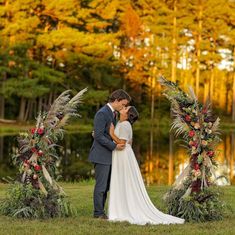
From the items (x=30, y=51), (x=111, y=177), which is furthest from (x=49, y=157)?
(x=30, y=51)

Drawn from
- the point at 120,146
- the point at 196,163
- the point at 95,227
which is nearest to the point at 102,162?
the point at 120,146

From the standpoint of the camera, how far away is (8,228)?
7223 mm

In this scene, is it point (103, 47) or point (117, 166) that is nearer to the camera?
point (117, 166)

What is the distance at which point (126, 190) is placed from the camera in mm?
8023

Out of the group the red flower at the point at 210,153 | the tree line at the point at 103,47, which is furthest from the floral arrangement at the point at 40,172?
the tree line at the point at 103,47

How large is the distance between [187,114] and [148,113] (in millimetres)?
30256

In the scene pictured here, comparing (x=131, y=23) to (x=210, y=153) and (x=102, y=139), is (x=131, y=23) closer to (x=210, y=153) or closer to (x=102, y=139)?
(x=210, y=153)

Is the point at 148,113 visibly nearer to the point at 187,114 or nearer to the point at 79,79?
the point at 79,79

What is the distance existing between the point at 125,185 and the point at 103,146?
0.52 meters

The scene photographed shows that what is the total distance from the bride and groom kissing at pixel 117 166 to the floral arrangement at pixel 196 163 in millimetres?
347

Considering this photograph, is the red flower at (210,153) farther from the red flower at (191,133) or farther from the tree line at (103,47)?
the tree line at (103,47)

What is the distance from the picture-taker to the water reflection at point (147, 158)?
56.2ft

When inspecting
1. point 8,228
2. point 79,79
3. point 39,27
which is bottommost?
point 8,228

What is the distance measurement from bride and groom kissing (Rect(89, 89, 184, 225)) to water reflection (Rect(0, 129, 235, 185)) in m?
4.97
